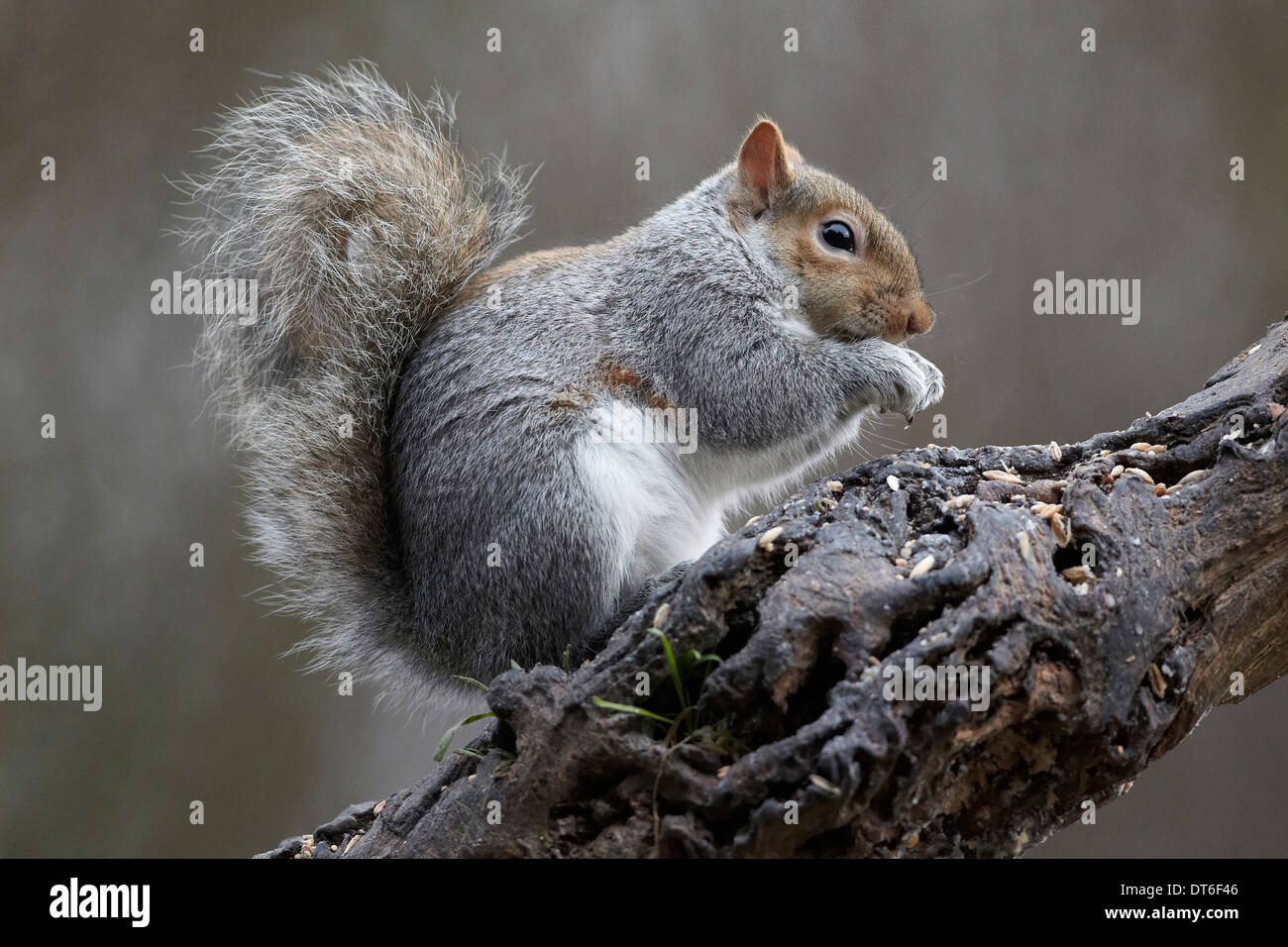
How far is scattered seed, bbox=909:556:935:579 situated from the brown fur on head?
90 centimetres

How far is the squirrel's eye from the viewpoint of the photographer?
2.12 m

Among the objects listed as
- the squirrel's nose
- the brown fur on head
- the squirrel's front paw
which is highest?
the brown fur on head

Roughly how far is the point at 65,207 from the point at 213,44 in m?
0.69

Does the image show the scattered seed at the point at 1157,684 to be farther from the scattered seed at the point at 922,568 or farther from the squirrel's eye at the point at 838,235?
the squirrel's eye at the point at 838,235

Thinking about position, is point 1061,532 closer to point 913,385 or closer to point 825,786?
point 825,786

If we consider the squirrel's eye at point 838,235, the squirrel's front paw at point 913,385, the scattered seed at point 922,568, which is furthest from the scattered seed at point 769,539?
the squirrel's eye at point 838,235

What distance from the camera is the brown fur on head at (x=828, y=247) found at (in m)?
2.09

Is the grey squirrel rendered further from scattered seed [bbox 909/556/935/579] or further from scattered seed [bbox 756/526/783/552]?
scattered seed [bbox 909/556/935/579]

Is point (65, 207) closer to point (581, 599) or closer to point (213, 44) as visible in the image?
point (213, 44)

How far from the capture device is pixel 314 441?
1.86m

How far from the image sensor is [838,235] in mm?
2125

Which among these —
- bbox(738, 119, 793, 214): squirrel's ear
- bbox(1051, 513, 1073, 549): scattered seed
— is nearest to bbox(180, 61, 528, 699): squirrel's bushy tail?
bbox(738, 119, 793, 214): squirrel's ear
